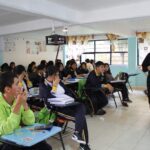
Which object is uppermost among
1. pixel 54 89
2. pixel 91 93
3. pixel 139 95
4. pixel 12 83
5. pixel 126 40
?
pixel 126 40

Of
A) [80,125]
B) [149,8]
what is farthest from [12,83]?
[149,8]

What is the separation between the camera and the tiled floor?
3248mm

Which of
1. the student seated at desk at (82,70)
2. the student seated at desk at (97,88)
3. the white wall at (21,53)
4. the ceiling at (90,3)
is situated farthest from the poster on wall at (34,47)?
the student seated at desk at (97,88)

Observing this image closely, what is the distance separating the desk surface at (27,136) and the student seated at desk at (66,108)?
118cm

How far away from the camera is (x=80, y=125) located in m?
3.04

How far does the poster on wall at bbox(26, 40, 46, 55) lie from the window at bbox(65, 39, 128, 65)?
1693 millimetres

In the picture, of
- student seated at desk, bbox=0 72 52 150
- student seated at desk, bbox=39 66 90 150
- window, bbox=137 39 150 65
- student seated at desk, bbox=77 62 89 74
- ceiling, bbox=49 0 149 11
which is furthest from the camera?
window, bbox=137 39 150 65

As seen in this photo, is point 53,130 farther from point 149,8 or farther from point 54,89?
point 149,8

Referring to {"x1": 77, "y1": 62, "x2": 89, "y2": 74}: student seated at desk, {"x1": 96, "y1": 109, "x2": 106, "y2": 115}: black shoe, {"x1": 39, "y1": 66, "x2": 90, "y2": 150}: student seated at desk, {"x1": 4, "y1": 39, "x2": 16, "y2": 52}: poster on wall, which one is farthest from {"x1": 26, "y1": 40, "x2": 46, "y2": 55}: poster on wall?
{"x1": 39, "y1": 66, "x2": 90, "y2": 150}: student seated at desk

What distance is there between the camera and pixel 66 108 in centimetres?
327

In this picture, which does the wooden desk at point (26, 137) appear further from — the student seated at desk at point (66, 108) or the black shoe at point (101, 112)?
the black shoe at point (101, 112)

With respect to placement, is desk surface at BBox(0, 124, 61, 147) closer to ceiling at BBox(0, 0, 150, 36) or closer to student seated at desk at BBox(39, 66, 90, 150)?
student seated at desk at BBox(39, 66, 90, 150)

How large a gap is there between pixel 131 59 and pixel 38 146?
7.41 meters

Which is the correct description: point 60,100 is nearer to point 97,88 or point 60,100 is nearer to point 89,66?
point 97,88
